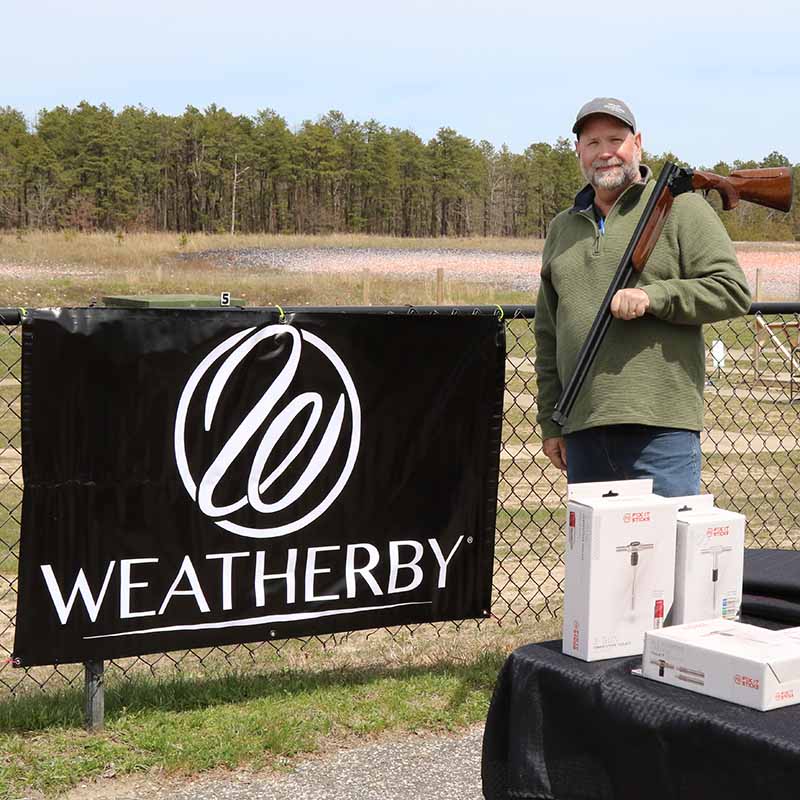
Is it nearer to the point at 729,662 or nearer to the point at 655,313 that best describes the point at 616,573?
the point at 729,662

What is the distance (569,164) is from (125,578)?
304 feet

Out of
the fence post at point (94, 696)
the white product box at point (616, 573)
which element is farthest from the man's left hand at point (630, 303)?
the fence post at point (94, 696)

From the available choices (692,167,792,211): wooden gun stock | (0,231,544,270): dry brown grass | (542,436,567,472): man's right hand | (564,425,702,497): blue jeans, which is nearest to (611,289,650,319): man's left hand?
(564,425,702,497): blue jeans

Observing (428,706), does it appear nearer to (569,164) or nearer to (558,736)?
(558,736)

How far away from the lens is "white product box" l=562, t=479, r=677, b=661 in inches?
95.5

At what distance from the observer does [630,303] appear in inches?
122

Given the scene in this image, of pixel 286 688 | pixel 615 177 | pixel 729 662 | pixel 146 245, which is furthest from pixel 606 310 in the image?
pixel 146 245

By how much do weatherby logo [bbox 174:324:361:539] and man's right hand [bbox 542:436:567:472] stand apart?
28.6 inches

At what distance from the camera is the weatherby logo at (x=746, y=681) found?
2113 millimetres

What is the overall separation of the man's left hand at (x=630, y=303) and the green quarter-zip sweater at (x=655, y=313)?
8 centimetres

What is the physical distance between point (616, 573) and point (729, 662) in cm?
35

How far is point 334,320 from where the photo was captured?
4.03 meters

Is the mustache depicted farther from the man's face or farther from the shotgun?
Result: the shotgun

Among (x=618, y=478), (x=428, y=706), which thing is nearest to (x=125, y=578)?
(x=428, y=706)
